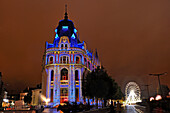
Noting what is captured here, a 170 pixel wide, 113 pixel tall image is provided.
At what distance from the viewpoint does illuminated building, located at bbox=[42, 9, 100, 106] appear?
224 ft

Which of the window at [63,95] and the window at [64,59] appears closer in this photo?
the window at [63,95]

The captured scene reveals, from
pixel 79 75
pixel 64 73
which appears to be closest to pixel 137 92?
Answer: pixel 79 75

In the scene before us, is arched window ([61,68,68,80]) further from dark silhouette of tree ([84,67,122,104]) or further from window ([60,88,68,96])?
dark silhouette of tree ([84,67,122,104])

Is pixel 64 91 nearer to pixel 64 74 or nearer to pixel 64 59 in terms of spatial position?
pixel 64 74

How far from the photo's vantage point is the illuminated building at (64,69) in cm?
6819

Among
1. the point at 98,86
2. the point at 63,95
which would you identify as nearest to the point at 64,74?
the point at 63,95

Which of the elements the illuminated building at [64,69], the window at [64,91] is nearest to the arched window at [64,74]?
the illuminated building at [64,69]

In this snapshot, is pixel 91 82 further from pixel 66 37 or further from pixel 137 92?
pixel 137 92

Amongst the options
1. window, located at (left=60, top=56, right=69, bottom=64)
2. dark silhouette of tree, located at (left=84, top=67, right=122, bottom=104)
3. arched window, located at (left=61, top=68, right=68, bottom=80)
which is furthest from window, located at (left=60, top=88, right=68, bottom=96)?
dark silhouette of tree, located at (left=84, top=67, right=122, bottom=104)

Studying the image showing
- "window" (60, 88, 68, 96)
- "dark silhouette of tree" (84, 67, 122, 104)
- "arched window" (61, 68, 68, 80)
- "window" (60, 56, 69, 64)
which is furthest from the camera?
"arched window" (61, 68, 68, 80)

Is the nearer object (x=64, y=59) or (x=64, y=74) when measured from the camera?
(x=64, y=74)

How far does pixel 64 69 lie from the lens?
7350 cm

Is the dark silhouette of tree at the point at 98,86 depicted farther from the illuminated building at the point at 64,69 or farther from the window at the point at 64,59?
the window at the point at 64,59

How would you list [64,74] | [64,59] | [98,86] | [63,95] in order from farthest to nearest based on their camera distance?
[64,59]
[64,74]
[63,95]
[98,86]
